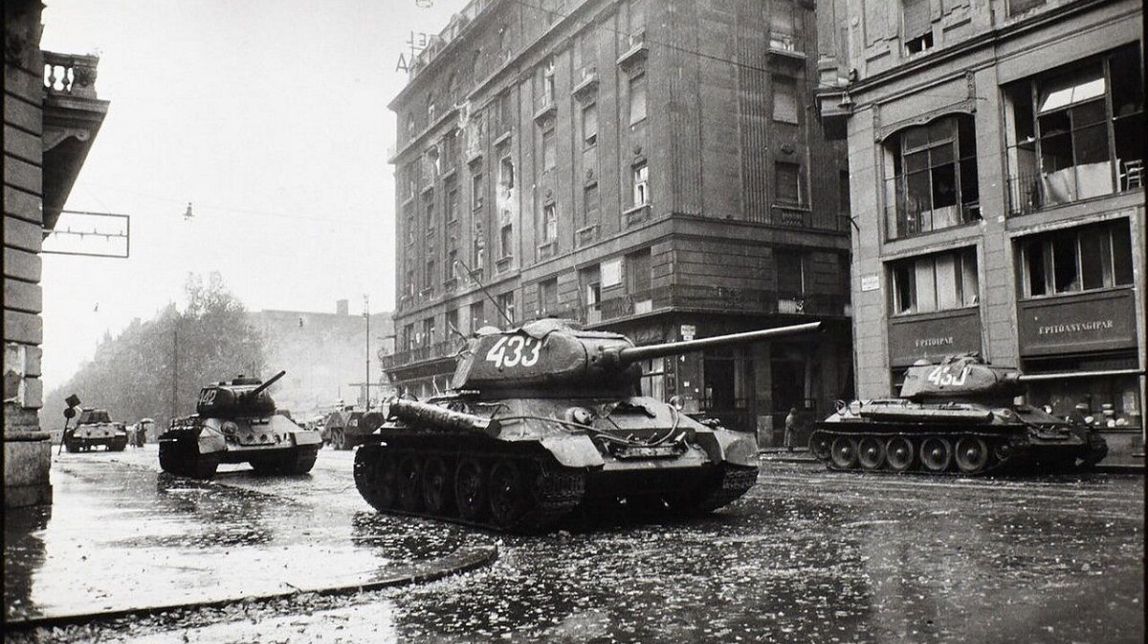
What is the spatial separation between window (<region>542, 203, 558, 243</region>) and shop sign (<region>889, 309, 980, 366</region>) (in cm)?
1551

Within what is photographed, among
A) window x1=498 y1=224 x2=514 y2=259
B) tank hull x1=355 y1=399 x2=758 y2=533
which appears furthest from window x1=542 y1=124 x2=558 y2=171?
tank hull x1=355 y1=399 x2=758 y2=533

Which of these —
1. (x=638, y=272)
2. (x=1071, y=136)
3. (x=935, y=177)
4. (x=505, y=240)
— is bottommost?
(x=638, y=272)

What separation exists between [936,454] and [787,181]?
17012 mm

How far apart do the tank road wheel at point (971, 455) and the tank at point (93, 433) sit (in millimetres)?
33792

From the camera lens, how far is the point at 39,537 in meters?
9.32

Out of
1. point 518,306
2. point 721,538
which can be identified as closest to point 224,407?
point 721,538

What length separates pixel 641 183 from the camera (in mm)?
32938

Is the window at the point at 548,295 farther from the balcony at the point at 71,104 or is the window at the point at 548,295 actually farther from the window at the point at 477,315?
the balcony at the point at 71,104

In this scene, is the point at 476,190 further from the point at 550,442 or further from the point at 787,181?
the point at 550,442

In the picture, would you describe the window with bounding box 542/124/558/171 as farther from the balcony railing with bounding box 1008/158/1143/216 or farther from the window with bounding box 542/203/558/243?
the balcony railing with bounding box 1008/158/1143/216

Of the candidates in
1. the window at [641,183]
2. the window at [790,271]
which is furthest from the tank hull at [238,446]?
the window at [790,271]

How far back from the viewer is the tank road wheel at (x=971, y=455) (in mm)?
17734

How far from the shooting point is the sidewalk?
6.29 meters

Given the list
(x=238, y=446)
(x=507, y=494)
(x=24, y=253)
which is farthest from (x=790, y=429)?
(x=24, y=253)
